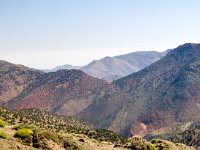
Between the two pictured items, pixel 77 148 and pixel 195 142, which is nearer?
pixel 77 148

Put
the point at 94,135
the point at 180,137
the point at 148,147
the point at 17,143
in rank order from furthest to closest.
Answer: the point at 180,137, the point at 94,135, the point at 148,147, the point at 17,143

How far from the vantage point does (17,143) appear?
3625cm

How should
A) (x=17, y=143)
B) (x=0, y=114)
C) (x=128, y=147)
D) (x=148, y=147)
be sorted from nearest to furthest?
1. (x=17, y=143)
2. (x=148, y=147)
3. (x=128, y=147)
4. (x=0, y=114)

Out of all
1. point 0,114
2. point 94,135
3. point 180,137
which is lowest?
point 180,137

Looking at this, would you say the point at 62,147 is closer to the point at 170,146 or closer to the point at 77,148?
the point at 77,148

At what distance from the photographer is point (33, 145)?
123 feet

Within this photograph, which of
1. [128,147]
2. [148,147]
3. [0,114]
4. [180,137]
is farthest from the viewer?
[180,137]

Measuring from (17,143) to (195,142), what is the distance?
383ft

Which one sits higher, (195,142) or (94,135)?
(94,135)

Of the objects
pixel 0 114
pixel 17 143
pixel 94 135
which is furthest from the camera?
pixel 94 135

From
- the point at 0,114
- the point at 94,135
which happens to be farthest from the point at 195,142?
the point at 0,114

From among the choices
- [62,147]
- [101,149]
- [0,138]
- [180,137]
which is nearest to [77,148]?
[62,147]

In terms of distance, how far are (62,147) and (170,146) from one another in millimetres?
18315

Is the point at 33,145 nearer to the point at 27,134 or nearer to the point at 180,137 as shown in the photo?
the point at 27,134
